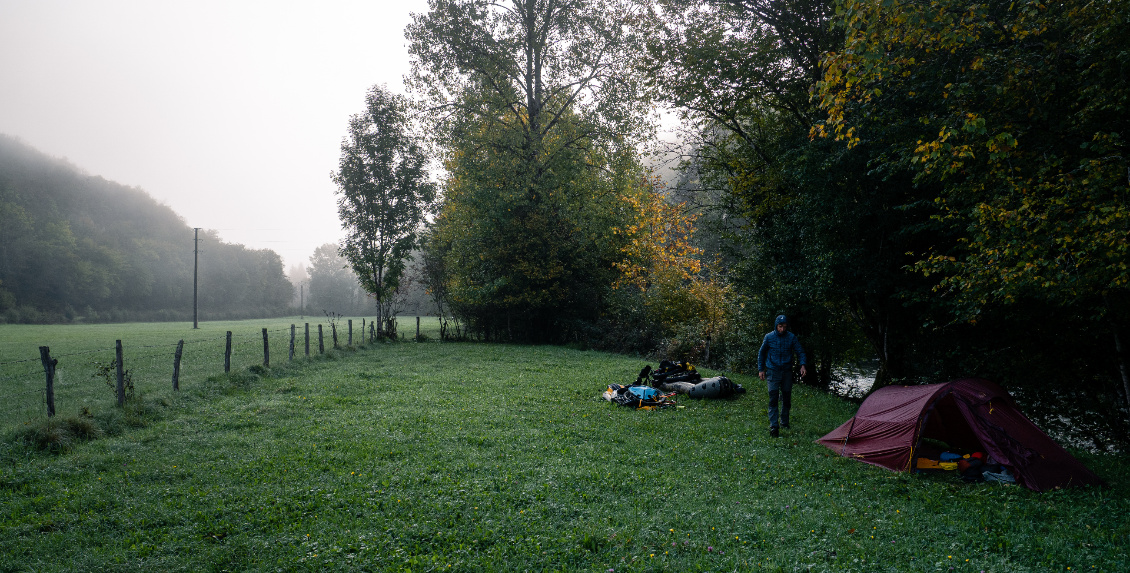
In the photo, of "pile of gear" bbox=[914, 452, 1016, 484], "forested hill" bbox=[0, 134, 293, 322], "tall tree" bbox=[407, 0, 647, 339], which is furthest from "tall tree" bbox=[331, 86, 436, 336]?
"forested hill" bbox=[0, 134, 293, 322]

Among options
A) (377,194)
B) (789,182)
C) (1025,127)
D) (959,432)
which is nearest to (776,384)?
(959,432)

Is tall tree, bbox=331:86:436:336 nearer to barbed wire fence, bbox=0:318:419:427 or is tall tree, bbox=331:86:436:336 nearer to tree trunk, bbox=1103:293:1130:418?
barbed wire fence, bbox=0:318:419:427

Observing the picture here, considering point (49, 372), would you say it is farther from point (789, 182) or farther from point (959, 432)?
point (789, 182)

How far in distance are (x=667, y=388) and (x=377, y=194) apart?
73.3ft

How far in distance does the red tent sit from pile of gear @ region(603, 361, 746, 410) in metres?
4.26

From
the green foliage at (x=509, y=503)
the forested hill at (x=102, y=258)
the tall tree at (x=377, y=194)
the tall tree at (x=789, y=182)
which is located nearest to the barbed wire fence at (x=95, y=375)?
the green foliage at (x=509, y=503)

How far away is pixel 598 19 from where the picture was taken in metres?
26.7

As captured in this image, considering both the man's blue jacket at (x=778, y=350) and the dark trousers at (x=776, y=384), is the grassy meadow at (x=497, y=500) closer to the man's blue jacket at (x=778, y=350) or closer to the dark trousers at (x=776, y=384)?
the dark trousers at (x=776, y=384)

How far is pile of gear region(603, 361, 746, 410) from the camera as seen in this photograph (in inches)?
488

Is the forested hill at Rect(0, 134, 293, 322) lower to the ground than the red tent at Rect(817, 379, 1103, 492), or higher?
higher

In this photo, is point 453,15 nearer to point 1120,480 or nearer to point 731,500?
point 731,500

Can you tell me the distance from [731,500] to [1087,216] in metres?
5.89

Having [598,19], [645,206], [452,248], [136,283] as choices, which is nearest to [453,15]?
[598,19]

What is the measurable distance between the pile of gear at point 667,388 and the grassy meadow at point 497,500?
1.02 m
